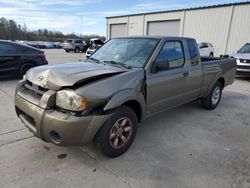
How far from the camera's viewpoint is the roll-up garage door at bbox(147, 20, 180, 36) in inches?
828

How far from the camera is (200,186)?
96.6 inches

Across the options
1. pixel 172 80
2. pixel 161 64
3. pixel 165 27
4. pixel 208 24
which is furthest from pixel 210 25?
pixel 161 64

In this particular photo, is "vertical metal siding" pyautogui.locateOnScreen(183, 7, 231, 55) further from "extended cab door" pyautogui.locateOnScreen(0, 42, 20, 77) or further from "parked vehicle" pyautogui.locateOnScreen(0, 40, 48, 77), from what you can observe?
"extended cab door" pyautogui.locateOnScreen(0, 42, 20, 77)

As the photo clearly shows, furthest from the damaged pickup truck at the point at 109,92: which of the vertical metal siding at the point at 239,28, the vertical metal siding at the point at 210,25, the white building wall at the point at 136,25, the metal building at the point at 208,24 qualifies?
the white building wall at the point at 136,25

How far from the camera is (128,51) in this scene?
364 centimetres

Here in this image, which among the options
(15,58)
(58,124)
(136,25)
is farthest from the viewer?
(136,25)

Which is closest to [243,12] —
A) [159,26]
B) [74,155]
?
[159,26]

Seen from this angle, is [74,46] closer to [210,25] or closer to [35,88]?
[210,25]

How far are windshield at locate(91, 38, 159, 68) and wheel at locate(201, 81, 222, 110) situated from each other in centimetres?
241

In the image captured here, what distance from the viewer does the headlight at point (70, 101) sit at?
241cm

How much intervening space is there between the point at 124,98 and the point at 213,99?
349 centimetres

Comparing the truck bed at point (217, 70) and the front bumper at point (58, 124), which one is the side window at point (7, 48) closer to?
the front bumper at point (58, 124)

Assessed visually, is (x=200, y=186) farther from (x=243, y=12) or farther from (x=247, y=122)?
(x=243, y=12)

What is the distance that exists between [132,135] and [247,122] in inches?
117
